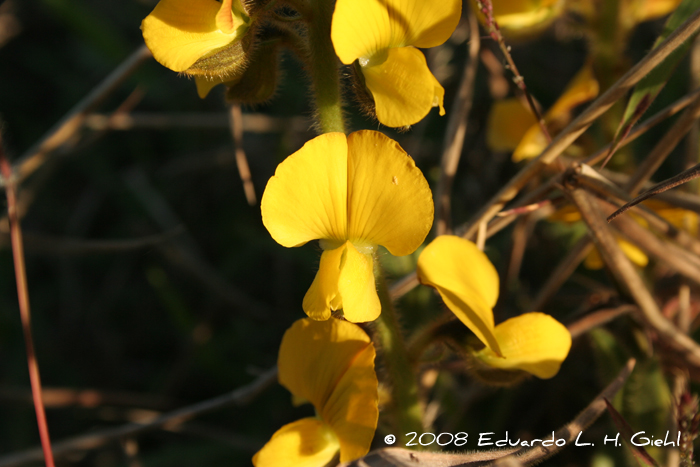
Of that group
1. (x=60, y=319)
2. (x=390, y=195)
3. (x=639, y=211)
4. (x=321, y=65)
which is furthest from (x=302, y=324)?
(x=60, y=319)

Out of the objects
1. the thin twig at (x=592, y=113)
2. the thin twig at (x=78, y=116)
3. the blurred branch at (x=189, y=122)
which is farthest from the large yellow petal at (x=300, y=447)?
the blurred branch at (x=189, y=122)

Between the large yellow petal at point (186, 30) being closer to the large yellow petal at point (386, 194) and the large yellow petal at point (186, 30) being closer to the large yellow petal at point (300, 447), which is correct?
the large yellow petal at point (386, 194)

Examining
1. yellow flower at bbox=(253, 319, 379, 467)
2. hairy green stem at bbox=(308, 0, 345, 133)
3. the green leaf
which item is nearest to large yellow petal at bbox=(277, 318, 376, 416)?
yellow flower at bbox=(253, 319, 379, 467)

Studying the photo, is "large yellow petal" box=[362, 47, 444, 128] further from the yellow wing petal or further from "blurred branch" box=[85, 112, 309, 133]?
"blurred branch" box=[85, 112, 309, 133]

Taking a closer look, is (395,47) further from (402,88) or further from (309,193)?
(309,193)

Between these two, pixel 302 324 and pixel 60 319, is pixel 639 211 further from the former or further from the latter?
pixel 60 319

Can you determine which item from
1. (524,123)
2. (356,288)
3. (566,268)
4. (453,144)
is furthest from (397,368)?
(524,123)
